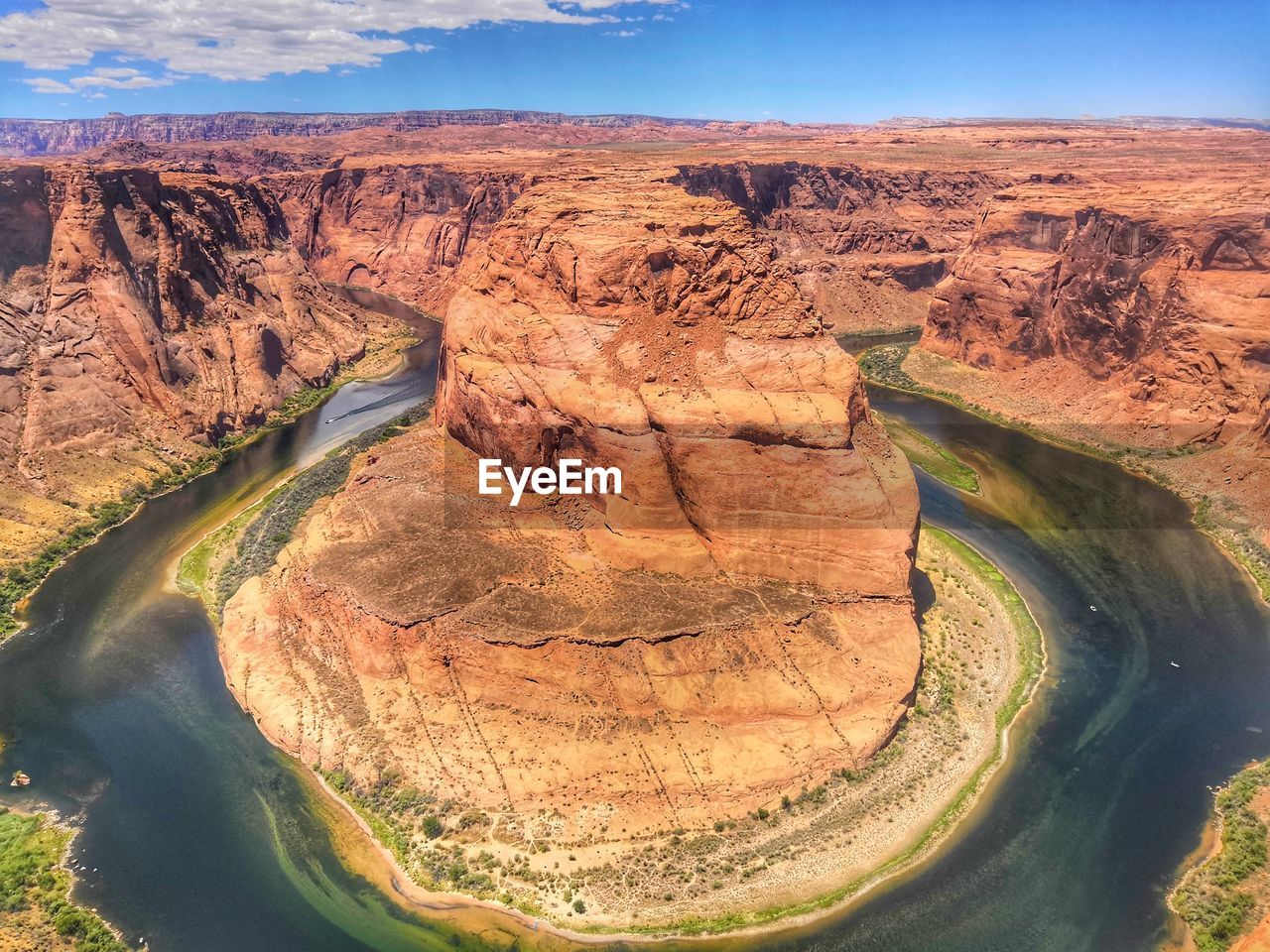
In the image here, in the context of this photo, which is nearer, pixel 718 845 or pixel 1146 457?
pixel 718 845

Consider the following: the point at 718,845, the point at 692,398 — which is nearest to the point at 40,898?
the point at 718,845

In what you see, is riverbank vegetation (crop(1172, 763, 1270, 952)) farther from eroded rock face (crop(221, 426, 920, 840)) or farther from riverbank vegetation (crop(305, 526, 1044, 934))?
eroded rock face (crop(221, 426, 920, 840))

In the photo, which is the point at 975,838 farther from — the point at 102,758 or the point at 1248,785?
the point at 102,758

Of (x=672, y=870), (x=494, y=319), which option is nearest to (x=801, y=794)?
(x=672, y=870)

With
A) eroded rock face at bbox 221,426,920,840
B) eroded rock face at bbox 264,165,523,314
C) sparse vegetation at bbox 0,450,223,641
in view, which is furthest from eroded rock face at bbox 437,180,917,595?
eroded rock face at bbox 264,165,523,314

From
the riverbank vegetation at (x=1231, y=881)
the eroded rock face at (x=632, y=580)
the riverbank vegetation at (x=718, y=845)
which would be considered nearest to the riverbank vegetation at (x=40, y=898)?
the eroded rock face at (x=632, y=580)

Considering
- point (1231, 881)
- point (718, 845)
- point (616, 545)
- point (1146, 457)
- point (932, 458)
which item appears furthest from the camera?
point (932, 458)

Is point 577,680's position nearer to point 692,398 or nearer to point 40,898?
point 692,398
